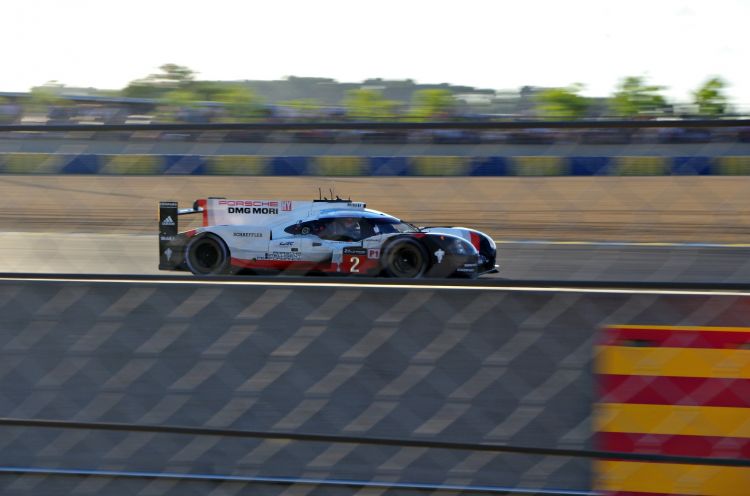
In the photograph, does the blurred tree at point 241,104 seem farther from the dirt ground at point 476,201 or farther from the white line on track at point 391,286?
the white line on track at point 391,286

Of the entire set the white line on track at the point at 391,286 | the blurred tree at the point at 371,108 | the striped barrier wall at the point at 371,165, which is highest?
the blurred tree at the point at 371,108

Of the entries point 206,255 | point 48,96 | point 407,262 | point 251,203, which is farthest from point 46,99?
point 407,262

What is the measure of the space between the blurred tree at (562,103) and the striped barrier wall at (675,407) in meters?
0.61

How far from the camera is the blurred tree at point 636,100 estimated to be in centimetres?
250

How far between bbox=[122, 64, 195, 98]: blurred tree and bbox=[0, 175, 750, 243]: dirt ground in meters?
0.87

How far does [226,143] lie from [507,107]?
830 mm

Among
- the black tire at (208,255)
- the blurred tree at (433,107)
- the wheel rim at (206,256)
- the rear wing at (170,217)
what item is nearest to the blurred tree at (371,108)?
the blurred tree at (433,107)

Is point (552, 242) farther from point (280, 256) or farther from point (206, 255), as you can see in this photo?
point (280, 256)

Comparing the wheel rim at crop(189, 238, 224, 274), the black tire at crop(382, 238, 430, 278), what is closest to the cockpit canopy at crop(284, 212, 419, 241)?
the black tire at crop(382, 238, 430, 278)

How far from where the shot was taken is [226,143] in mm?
2717

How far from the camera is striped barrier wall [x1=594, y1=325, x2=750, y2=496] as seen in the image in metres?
2.22

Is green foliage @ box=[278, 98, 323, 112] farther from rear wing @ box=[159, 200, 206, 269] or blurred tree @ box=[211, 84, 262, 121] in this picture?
rear wing @ box=[159, 200, 206, 269]

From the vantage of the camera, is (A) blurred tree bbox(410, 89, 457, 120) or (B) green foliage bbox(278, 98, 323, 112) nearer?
(A) blurred tree bbox(410, 89, 457, 120)

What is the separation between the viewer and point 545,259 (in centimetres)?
274
